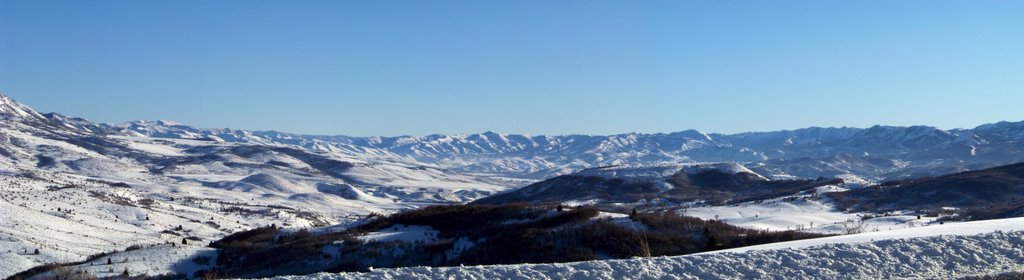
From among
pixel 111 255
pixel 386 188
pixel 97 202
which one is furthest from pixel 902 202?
pixel 386 188

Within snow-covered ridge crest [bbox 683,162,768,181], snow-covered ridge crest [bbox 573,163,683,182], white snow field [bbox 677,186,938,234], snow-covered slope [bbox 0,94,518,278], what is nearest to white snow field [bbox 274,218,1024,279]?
white snow field [bbox 677,186,938,234]

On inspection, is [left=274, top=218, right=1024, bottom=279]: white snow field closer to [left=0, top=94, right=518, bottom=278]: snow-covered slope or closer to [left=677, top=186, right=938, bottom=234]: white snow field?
[left=677, top=186, right=938, bottom=234]: white snow field

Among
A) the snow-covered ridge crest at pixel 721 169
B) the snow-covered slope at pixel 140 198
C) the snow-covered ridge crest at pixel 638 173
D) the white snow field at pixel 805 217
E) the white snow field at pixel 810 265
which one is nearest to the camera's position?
the white snow field at pixel 810 265

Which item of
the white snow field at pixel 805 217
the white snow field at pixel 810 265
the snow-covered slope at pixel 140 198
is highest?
the snow-covered slope at pixel 140 198

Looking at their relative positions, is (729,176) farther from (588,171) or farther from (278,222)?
(278,222)

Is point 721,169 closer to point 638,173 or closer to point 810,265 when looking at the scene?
point 638,173

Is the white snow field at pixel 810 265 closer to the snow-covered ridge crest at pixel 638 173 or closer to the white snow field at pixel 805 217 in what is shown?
the white snow field at pixel 805 217

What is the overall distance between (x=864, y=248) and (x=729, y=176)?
88.5 metres

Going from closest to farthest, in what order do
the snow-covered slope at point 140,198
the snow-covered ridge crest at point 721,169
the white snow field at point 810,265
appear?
1. the white snow field at point 810,265
2. the snow-covered slope at point 140,198
3. the snow-covered ridge crest at point 721,169

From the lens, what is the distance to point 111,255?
29.0m

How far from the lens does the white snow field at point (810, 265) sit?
15.0 metres

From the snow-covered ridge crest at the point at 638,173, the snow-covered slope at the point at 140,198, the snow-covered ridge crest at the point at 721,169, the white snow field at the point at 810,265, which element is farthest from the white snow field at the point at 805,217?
the snow-covered ridge crest at the point at 721,169

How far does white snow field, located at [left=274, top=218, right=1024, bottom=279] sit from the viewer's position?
15016 mm

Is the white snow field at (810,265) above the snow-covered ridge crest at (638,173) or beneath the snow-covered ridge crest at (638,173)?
beneath
